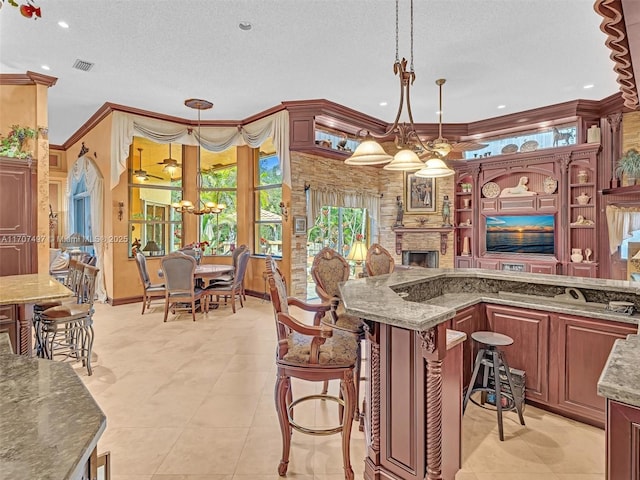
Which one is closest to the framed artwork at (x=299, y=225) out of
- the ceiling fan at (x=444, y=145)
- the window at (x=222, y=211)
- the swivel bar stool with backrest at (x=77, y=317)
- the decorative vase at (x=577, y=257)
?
the window at (x=222, y=211)

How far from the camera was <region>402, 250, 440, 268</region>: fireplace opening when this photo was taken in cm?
745

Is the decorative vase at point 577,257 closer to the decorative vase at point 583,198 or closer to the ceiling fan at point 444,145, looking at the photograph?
the decorative vase at point 583,198

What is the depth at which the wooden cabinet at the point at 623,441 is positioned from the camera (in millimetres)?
1027

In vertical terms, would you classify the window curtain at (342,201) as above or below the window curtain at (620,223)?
above

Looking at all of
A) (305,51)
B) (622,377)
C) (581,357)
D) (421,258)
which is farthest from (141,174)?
(622,377)

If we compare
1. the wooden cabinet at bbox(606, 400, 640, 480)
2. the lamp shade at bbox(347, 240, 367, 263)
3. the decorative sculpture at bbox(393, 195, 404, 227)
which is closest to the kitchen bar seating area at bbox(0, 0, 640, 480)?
the wooden cabinet at bbox(606, 400, 640, 480)

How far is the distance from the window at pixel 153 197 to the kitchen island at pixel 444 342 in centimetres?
530

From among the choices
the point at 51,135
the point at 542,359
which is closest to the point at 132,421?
the point at 542,359

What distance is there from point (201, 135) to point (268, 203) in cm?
190

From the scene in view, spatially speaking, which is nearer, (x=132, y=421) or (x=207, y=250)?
(x=132, y=421)

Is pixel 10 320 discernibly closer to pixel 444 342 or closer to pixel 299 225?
pixel 444 342

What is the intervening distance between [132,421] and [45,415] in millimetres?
2039

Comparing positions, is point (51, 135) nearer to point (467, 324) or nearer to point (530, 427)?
point (467, 324)

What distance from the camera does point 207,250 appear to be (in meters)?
7.29
